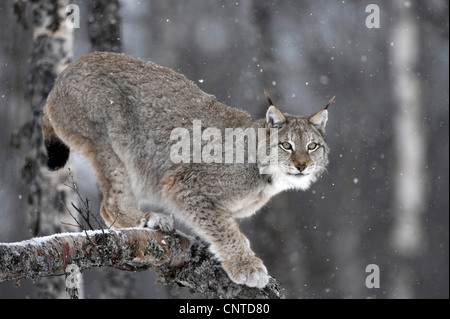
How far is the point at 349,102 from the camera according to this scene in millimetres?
11164

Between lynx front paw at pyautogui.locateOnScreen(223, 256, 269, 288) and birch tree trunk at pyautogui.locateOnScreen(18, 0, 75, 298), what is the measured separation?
2.49 m

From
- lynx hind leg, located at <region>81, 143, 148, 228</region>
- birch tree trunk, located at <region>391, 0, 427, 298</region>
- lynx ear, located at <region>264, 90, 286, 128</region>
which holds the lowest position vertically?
lynx hind leg, located at <region>81, 143, 148, 228</region>

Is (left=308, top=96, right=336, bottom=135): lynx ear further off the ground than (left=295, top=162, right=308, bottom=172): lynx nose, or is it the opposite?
(left=308, top=96, right=336, bottom=135): lynx ear

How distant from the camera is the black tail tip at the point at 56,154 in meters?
5.37

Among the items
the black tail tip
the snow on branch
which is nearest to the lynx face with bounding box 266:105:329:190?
the snow on branch

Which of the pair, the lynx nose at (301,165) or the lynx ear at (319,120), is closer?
the lynx nose at (301,165)

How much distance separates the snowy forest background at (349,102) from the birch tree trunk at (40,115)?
3398 millimetres

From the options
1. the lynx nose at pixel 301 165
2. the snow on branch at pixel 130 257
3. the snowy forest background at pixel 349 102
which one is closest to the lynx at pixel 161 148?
the lynx nose at pixel 301 165

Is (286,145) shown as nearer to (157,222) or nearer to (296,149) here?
(296,149)

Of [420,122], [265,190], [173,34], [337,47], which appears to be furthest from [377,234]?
[265,190]

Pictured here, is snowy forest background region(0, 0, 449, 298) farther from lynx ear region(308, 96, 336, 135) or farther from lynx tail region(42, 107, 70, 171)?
lynx ear region(308, 96, 336, 135)

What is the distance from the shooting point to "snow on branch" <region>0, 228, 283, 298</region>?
3225mm

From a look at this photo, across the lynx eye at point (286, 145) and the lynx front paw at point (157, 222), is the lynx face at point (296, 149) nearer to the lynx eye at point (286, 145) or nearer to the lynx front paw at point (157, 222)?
the lynx eye at point (286, 145)

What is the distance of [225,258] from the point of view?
4.72 meters
